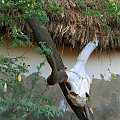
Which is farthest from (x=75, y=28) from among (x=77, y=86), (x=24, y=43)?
(x=24, y=43)

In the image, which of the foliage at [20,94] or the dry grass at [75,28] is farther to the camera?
the dry grass at [75,28]

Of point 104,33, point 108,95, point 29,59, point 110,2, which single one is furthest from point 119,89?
point 110,2

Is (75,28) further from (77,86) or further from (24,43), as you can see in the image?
(24,43)

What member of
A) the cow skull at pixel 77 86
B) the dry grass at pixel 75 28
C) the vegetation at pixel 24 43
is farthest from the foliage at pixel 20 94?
the dry grass at pixel 75 28

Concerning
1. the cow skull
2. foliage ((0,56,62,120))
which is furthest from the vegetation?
the cow skull

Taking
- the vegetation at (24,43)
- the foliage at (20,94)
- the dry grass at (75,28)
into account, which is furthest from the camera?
the dry grass at (75,28)

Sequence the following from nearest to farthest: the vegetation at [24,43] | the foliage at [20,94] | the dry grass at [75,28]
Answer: the vegetation at [24,43] < the foliage at [20,94] < the dry grass at [75,28]

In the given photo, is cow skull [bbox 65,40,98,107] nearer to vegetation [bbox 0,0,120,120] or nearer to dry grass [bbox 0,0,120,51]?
vegetation [bbox 0,0,120,120]

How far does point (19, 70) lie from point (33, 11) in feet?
1.78

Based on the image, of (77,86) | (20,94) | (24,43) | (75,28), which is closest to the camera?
(24,43)

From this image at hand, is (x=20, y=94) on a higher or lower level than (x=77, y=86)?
lower

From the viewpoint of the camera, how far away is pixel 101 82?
283 cm

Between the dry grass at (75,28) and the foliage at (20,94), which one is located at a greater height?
the dry grass at (75,28)

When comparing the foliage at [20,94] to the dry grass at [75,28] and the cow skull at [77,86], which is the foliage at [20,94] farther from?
the dry grass at [75,28]
